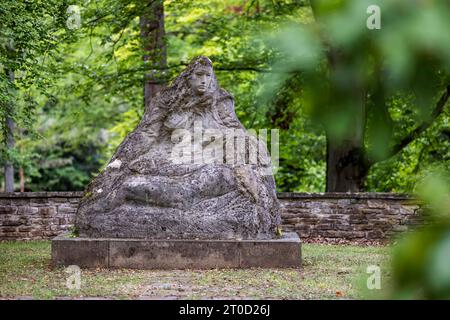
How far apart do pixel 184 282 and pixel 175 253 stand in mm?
1239

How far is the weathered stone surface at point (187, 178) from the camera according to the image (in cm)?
996

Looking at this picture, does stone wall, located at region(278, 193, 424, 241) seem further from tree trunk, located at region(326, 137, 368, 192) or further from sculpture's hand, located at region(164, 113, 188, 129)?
sculpture's hand, located at region(164, 113, 188, 129)

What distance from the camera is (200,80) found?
1074 centimetres

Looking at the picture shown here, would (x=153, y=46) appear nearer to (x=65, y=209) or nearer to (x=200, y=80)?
(x=65, y=209)

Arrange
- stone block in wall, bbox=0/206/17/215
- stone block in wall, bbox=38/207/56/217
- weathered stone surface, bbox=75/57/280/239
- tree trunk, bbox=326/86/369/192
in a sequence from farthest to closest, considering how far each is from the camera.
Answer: tree trunk, bbox=326/86/369/192 < stone block in wall, bbox=38/207/56/217 < stone block in wall, bbox=0/206/17/215 < weathered stone surface, bbox=75/57/280/239

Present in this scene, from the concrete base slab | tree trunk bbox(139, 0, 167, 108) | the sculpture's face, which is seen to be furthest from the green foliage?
tree trunk bbox(139, 0, 167, 108)

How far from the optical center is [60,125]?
24422mm

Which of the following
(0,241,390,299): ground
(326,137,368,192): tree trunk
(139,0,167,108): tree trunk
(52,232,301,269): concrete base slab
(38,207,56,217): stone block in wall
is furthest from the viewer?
(139,0,167,108): tree trunk

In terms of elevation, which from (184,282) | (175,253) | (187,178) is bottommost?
(184,282)

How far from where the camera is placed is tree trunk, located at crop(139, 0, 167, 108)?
16500 mm

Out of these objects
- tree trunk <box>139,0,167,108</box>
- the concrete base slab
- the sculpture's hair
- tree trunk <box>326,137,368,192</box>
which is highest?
tree trunk <box>139,0,167,108</box>

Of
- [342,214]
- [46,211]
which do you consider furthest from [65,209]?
[342,214]

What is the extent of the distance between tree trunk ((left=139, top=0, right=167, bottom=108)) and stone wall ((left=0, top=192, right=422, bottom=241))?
3664 mm
